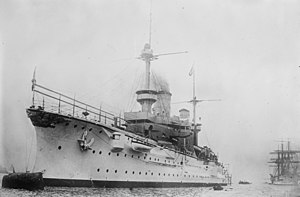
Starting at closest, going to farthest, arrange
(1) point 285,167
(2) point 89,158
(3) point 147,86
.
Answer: (2) point 89,158 → (3) point 147,86 → (1) point 285,167

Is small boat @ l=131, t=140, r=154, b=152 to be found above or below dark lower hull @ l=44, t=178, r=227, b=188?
above

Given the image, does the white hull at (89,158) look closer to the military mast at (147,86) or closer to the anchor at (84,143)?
the anchor at (84,143)

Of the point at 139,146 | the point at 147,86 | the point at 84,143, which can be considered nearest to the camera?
the point at 84,143

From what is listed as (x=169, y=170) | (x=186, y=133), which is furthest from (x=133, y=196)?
(x=186, y=133)

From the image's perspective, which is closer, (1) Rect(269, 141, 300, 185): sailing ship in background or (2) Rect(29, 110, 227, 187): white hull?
(2) Rect(29, 110, 227, 187): white hull

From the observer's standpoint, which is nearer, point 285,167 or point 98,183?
point 98,183

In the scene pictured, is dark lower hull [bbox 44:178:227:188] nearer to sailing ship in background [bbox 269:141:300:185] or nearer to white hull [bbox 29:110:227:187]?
white hull [bbox 29:110:227:187]

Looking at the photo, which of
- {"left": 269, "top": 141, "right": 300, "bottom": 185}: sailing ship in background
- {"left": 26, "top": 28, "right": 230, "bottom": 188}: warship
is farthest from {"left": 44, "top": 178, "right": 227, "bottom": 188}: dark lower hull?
{"left": 269, "top": 141, "right": 300, "bottom": 185}: sailing ship in background

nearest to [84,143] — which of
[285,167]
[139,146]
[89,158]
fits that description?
[89,158]

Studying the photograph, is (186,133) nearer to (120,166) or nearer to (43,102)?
(120,166)

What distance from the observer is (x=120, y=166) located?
23.3m

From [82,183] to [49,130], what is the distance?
12.2ft

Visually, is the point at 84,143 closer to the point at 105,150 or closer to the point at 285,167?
the point at 105,150

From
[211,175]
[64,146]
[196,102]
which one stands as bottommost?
[211,175]
